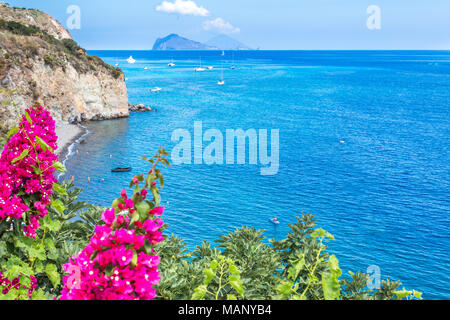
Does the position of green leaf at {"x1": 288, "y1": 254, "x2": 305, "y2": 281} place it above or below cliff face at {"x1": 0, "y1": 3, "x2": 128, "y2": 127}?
below

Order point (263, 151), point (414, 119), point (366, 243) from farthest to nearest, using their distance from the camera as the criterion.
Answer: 1. point (414, 119)
2. point (263, 151)
3. point (366, 243)

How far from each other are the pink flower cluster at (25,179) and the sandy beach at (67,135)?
58247mm

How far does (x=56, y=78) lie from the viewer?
74.1 meters

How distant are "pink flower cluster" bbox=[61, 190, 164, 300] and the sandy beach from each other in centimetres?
6137

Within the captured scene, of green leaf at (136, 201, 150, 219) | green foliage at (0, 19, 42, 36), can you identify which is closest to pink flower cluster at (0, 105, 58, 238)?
green leaf at (136, 201, 150, 219)

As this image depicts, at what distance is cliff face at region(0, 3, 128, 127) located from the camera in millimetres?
64562

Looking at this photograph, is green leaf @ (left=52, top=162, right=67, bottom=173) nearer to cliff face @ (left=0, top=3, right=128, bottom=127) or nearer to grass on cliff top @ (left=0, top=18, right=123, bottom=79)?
cliff face @ (left=0, top=3, right=128, bottom=127)

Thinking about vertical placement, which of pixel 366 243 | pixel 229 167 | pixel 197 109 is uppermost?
pixel 197 109

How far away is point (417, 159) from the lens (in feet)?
209
